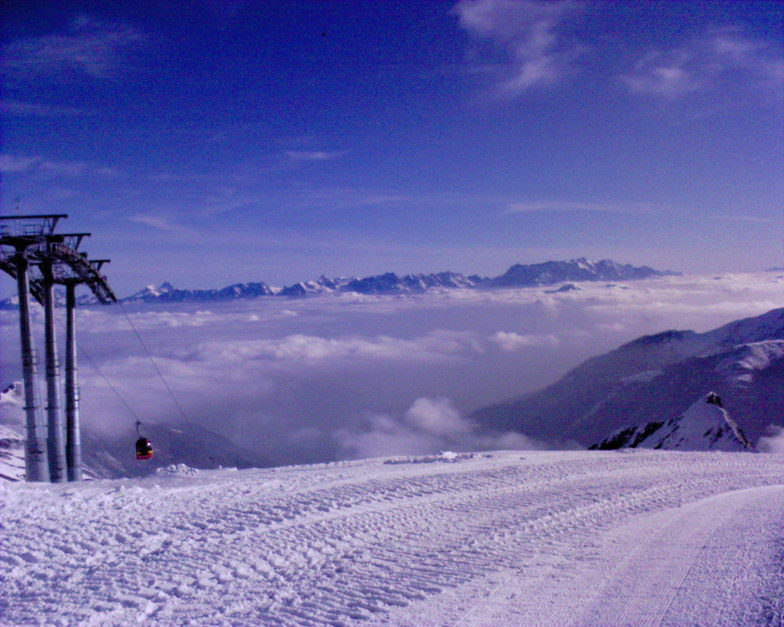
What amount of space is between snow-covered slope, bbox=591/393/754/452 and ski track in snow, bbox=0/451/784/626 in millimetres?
31516

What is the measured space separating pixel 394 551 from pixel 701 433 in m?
46.6

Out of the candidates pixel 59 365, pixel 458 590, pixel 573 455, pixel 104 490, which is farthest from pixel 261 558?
pixel 59 365

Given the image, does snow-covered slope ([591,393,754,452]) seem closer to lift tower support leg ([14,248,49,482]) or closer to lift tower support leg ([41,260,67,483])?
lift tower support leg ([41,260,67,483])

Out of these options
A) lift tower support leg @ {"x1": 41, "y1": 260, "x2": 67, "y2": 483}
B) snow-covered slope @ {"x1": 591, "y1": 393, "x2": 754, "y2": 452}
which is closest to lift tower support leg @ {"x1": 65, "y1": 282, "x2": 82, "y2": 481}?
lift tower support leg @ {"x1": 41, "y1": 260, "x2": 67, "y2": 483}

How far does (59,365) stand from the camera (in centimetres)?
2133

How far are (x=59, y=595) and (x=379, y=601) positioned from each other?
194 inches

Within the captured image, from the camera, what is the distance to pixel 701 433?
46.6 m

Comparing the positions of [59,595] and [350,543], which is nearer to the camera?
[59,595]

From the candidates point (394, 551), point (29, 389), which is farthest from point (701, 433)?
point (29, 389)

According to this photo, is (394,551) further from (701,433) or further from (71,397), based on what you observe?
(701,433)

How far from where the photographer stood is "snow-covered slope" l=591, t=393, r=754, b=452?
42.5 meters

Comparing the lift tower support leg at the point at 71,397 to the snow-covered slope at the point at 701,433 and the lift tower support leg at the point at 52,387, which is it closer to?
the lift tower support leg at the point at 52,387

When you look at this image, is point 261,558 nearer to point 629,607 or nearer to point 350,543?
point 350,543

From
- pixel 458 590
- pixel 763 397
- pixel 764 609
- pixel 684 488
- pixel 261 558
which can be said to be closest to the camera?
pixel 764 609
